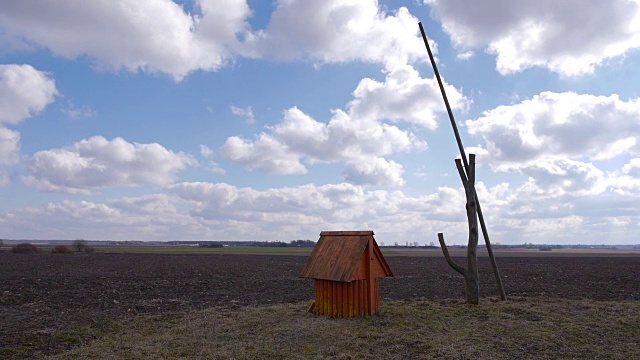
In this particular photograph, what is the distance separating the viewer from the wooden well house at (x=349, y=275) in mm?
13484

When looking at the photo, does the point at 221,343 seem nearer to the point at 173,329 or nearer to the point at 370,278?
the point at 173,329

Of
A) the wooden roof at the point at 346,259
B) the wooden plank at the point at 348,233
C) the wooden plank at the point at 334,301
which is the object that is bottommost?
the wooden plank at the point at 334,301

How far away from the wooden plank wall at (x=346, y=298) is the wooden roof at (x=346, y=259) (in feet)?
0.98

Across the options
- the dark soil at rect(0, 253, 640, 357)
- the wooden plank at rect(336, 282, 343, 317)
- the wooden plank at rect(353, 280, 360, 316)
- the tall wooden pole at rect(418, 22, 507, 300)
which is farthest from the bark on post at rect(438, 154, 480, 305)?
the wooden plank at rect(336, 282, 343, 317)

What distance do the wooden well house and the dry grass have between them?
49 centimetres

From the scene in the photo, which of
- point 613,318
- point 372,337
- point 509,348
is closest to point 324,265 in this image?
point 372,337

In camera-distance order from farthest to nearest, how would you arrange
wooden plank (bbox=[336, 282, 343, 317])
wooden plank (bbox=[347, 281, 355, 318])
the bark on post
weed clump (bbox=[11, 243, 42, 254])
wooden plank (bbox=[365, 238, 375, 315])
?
weed clump (bbox=[11, 243, 42, 254]) < the bark on post < wooden plank (bbox=[365, 238, 375, 315]) < wooden plank (bbox=[336, 282, 343, 317]) < wooden plank (bbox=[347, 281, 355, 318])

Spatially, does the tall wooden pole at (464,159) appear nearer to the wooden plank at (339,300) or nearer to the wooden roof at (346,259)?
the wooden roof at (346,259)

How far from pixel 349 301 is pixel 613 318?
727cm

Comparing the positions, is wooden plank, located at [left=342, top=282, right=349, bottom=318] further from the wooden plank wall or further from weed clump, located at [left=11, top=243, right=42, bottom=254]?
weed clump, located at [left=11, top=243, right=42, bottom=254]

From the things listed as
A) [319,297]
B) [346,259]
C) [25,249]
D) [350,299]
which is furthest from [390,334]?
[25,249]

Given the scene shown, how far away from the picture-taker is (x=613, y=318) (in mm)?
13117

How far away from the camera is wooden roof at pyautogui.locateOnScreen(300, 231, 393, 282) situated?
1349 centimetres

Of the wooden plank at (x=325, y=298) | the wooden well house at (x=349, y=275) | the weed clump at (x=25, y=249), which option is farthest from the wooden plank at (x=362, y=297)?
the weed clump at (x=25, y=249)
